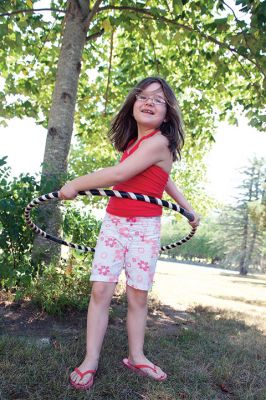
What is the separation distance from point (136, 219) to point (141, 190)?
0.78ft

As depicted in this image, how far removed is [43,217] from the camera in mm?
5102

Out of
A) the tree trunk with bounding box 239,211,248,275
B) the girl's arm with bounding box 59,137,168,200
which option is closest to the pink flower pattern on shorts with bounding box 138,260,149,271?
the girl's arm with bounding box 59,137,168,200

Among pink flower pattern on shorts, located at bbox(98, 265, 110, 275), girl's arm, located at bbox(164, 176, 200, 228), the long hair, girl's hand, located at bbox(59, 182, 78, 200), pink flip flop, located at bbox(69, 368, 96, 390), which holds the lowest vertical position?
pink flip flop, located at bbox(69, 368, 96, 390)

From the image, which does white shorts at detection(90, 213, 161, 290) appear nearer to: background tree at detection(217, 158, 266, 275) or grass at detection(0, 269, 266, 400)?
grass at detection(0, 269, 266, 400)

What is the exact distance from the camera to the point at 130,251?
323 centimetres

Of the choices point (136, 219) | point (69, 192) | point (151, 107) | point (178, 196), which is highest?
point (151, 107)

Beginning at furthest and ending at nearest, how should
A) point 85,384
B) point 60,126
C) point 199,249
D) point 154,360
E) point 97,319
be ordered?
point 199,249, point 60,126, point 154,360, point 97,319, point 85,384

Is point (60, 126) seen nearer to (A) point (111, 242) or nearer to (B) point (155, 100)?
(B) point (155, 100)

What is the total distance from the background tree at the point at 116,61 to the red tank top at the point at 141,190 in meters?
1.78

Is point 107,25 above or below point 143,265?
above

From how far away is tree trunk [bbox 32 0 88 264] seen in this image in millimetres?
5176

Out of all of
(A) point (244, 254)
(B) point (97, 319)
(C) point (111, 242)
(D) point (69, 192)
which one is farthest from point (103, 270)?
(A) point (244, 254)

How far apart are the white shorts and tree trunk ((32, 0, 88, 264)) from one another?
1904mm

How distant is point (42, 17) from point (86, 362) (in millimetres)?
5919
